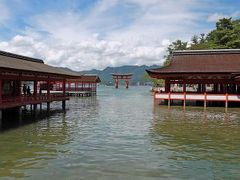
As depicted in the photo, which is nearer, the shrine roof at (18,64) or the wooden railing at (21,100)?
the wooden railing at (21,100)

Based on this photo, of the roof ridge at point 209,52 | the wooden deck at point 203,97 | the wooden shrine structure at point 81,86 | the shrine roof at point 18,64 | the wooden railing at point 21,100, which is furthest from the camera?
the wooden shrine structure at point 81,86

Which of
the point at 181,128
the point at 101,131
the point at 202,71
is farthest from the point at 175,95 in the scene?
the point at 101,131

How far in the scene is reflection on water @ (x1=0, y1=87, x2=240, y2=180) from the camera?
459 inches

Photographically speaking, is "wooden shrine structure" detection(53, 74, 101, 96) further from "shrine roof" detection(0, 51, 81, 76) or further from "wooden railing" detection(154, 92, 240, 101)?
"wooden railing" detection(154, 92, 240, 101)

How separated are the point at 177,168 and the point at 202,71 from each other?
2643 centimetres

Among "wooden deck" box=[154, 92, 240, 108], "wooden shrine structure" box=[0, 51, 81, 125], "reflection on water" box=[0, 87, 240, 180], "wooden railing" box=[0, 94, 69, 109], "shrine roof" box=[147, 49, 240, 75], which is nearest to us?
"reflection on water" box=[0, 87, 240, 180]

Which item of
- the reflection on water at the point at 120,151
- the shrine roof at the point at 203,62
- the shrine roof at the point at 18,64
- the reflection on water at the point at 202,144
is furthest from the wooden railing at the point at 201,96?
the reflection on water at the point at 120,151

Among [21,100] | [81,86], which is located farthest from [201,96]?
[81,86]

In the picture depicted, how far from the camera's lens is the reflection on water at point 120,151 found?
11664mm

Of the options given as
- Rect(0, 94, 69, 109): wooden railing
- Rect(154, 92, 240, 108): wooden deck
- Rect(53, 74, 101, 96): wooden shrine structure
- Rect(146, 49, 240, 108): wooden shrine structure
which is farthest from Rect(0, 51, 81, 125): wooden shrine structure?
Rect(53, 74, 101, 96): wooden shrine structure

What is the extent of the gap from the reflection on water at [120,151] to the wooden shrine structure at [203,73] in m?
14.3

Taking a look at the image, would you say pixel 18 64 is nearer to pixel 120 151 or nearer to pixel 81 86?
pixel 120 151

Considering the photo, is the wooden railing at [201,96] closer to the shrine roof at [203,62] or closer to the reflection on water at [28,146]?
the shrine roof at [203,62]

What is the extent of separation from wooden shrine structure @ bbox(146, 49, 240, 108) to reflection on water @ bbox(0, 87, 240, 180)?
46.9ft
